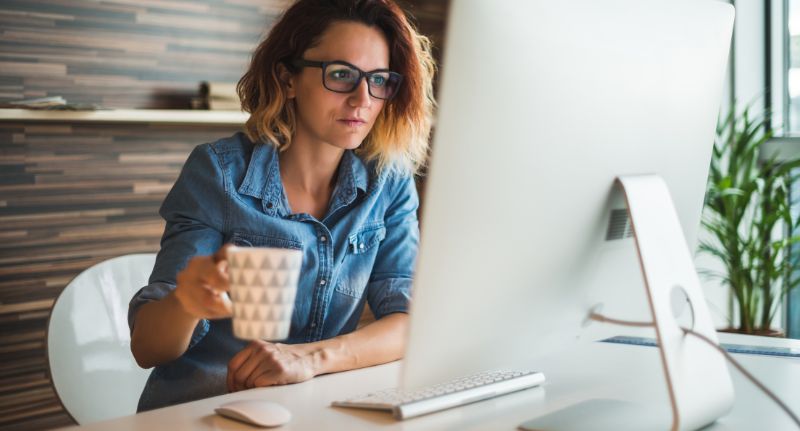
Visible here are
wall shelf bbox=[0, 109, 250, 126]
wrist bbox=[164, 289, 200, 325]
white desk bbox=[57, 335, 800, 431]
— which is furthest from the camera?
wall shelf bbox=[0, 109, 250, 126]

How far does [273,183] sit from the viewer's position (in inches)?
64.8

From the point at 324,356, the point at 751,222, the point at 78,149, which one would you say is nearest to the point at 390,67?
the point at 324,356

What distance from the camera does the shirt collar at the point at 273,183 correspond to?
5.32ft

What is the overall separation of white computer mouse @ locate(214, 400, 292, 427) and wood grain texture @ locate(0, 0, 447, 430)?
1650 millimetres

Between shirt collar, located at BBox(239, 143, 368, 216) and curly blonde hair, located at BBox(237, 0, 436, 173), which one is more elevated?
curly blonde hair, located at BBox(237, 0, 436, 173)

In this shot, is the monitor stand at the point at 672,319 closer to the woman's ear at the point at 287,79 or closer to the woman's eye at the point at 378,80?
the woman's eye at the point at 378,80

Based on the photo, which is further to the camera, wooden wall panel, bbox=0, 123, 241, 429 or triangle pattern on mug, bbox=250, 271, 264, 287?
wooden wall panel, bbox=0, 123, 241, 429

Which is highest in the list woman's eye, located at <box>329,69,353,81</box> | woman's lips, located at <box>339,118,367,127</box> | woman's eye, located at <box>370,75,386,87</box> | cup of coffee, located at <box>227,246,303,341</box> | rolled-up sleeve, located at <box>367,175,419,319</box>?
woman's eye, located at <box>329,69,353,81</box>

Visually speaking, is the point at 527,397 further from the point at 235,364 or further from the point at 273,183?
the point at 273,183

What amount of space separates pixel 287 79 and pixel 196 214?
1.25 ft

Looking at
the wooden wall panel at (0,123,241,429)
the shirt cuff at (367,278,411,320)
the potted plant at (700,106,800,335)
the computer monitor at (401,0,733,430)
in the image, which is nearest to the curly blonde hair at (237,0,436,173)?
the shirt cuff at (367,278,411,320)

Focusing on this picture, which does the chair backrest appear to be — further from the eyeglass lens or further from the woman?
the eyeglass lens

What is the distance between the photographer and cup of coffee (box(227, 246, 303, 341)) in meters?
A: 0.94

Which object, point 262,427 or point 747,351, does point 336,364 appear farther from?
point 747,351
